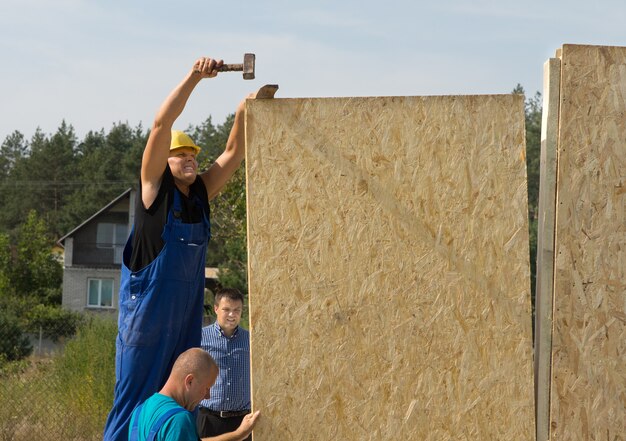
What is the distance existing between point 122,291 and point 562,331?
7.19 ft

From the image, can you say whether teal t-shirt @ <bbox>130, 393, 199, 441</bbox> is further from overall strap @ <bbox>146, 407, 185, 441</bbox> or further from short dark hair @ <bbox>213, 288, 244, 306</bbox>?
short dark hair @ <bbox>213, 288, 244, 306</bbox>

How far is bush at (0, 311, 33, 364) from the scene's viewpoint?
1639cm

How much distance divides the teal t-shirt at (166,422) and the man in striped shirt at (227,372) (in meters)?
2.62

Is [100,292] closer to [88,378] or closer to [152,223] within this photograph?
[88,378]

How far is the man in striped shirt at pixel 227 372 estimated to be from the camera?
7035 millimetres

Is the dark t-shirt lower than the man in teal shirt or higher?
higher

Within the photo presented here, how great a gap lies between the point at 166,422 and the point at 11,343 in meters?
14.2

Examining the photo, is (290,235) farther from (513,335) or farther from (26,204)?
(26,204)

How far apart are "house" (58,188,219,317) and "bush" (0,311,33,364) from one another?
25330 millimetres

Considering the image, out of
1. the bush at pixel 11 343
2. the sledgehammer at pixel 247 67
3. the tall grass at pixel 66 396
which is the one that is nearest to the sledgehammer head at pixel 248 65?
the sledgehammer at pixel 247 67

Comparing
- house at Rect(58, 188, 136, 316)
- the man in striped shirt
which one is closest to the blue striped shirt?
the man in striped shirt

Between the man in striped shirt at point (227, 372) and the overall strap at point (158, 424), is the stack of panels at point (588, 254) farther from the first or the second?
the man in striped shirt at point (227, 372)

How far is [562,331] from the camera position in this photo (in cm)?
469

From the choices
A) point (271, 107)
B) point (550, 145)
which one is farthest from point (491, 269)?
point (271, 107)
